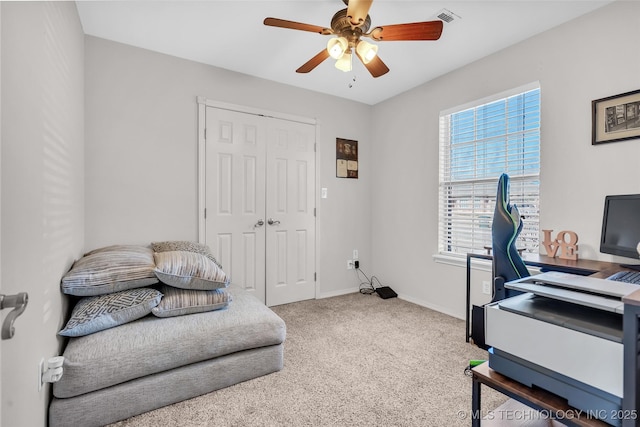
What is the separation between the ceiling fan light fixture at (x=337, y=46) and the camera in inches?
74.5

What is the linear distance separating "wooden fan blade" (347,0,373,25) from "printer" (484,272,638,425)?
61.1 inches

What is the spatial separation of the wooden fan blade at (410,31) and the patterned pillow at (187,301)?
198cm

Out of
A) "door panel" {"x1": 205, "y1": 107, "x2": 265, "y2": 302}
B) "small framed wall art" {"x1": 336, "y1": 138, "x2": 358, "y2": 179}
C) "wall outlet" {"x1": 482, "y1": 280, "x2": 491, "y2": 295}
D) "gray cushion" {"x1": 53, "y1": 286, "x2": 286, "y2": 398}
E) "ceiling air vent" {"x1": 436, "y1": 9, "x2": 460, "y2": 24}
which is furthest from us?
"small framed wall art" {"x1": 336, "y1": 138, "x2": 358, "y2": 179}

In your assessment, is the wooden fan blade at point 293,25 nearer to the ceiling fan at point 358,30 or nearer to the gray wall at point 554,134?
the ceiling fan at point 358,30

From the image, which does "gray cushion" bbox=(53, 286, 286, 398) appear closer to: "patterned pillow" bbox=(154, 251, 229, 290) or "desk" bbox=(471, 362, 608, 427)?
"patterned pillow" bbox=(154, 251, 229, 290)

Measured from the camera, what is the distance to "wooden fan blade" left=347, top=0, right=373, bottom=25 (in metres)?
Result: 1.62

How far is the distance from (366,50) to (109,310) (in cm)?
220

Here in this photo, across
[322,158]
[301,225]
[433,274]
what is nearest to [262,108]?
[322,158]

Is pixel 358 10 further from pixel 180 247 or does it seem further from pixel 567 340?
pixel 180 247

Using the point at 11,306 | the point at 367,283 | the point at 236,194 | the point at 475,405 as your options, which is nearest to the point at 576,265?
the point at 475,405

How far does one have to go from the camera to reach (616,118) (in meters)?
2.02

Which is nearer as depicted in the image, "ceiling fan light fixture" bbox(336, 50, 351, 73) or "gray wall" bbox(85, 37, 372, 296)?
"ceiling fan light fixture" bbox(336, 50, 351, 73)

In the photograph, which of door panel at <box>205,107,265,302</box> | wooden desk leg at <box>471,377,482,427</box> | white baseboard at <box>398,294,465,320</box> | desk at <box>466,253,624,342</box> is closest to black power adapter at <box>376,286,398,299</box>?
white baseboard at <box>398,294,465,320</box>

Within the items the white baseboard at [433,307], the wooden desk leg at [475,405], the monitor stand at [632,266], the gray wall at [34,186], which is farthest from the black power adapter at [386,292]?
the gray wall at [34,186]
